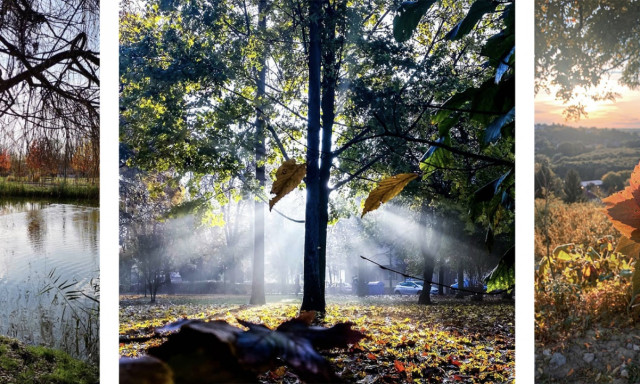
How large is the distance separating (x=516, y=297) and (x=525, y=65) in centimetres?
61

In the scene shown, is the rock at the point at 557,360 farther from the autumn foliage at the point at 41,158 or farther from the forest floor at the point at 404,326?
the autumn foliage at the point at 41,158

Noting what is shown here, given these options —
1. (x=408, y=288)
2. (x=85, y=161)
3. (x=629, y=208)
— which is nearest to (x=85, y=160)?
(x=85, y=161)

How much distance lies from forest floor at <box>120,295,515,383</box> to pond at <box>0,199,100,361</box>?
0.60 ft

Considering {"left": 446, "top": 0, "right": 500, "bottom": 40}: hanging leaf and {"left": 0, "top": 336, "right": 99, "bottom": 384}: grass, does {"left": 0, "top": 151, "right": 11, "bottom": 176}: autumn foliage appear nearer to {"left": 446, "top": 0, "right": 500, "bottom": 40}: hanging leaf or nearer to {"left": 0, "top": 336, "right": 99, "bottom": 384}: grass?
{"left": 0, "top": 336, "right": 99, "bottom": 384}: grass

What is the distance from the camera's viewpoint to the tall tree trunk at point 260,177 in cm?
126

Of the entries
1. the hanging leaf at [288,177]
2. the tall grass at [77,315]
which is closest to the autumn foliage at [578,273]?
the hanging leaf at [288,177]

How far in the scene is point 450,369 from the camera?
49.1 inches

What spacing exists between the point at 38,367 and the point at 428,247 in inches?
45.4

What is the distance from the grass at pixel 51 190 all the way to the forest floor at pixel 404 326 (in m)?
0.34

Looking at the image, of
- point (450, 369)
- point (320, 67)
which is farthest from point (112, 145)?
Answer: point (450, 369)

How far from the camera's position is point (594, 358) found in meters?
1.41

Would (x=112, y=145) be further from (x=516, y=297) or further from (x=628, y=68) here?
(x=628, y=68)

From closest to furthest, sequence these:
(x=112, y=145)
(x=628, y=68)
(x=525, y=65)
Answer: (x=525, y=65) < (x=112, y=145) < (x=628, y=68)

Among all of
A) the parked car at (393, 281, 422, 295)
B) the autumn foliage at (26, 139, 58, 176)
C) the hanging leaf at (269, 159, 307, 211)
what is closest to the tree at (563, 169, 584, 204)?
the parked car at (393, 281, 422, 295)
